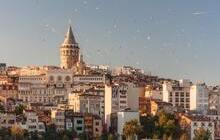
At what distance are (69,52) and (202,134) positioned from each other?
13.2m

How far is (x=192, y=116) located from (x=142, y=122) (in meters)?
1.76

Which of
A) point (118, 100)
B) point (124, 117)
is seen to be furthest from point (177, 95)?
point (124, 117)

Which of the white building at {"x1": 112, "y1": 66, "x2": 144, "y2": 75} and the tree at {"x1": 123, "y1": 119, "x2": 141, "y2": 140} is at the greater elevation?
the white building at {"x1": 112, "y1": 66, "x2": 144, "y2": 75}

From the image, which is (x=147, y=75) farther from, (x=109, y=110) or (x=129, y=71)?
(x=109, y=110)

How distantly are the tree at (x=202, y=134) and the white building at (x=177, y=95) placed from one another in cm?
542

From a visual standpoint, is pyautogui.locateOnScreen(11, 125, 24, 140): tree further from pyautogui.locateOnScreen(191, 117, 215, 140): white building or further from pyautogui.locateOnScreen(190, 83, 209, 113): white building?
pyautogui.locateOnScreen(190, 83, 209, 113): white building

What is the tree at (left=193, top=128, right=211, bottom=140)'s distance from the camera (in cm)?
1967

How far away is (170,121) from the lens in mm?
19891

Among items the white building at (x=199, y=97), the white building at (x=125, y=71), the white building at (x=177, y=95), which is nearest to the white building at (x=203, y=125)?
the white building at (x=199, y=97)

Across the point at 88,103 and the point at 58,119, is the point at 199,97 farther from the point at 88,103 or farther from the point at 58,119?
the point at 58,119

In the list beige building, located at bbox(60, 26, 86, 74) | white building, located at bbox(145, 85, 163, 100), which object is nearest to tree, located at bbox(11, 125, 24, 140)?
white building, located at bbox(145, 85, 163, 100)

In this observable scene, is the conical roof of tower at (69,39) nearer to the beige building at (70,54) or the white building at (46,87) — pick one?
the beige building at (70,54)

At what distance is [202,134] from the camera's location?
19781 mm

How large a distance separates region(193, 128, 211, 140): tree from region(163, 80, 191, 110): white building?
542 cm
